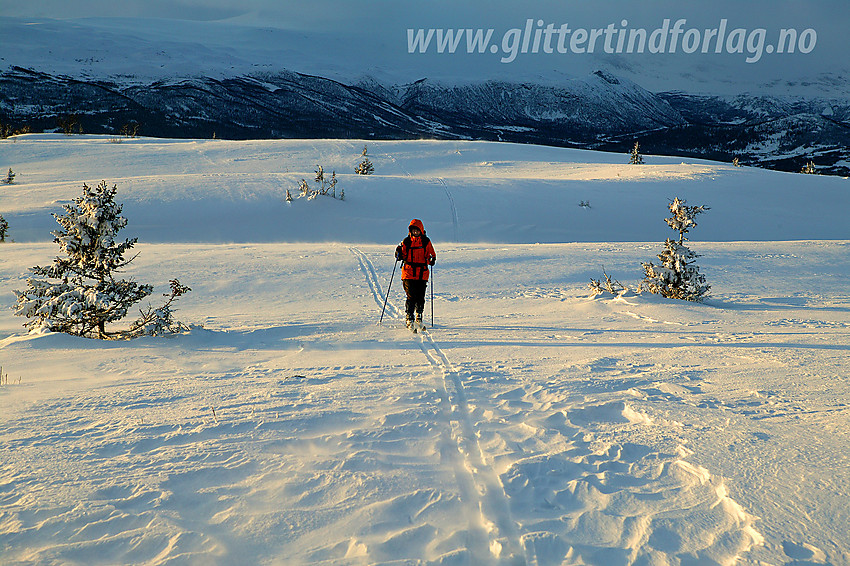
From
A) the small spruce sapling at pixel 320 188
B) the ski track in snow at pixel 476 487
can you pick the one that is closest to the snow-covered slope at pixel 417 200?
the small spruce sapling at pixel 320 188

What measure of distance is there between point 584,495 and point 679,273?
7.87 metres

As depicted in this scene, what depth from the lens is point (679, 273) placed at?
9.86 metres

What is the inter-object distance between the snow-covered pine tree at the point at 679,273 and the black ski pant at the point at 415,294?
4.74m

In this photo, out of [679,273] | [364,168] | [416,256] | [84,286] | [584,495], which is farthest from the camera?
[364,168]

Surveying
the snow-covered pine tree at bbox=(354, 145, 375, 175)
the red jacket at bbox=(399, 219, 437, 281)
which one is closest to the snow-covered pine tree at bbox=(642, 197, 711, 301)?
the red jacket at bbox=(399, 219, 437, 281)

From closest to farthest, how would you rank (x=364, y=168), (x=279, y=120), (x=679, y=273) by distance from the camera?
(x=679, y=273) < (x=364, y=168) < (x=279, y=120)

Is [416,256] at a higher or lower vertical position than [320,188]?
lower

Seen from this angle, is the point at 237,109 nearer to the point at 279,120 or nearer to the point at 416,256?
the point at 279,120

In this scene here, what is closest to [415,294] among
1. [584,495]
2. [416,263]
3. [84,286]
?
[416,263]

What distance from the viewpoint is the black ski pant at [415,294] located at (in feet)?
26.3

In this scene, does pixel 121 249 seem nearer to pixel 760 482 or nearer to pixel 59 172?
pixel 760 482

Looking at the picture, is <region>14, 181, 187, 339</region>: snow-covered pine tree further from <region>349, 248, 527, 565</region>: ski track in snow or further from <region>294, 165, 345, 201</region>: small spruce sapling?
<region>294, 165, 345, 201</region>: small spruce sapling

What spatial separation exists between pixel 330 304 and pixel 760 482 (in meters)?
8.08

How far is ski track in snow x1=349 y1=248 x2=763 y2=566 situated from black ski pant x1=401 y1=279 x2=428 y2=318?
3860 mm
